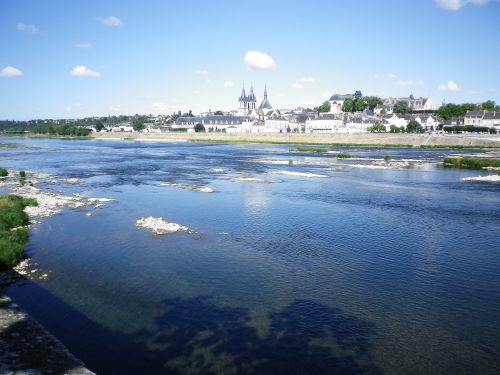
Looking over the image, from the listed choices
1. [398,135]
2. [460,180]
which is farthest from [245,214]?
[398,135]

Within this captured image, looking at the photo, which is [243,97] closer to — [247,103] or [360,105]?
[247,103]

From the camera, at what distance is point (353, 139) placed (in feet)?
307

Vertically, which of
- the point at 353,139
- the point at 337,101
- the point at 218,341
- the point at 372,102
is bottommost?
the point at 218,341

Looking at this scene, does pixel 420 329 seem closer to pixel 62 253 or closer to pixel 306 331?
pixel 306 331

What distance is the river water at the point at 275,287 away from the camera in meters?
10.5

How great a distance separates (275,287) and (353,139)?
83189 millimetres

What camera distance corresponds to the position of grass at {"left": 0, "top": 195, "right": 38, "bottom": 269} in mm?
16089

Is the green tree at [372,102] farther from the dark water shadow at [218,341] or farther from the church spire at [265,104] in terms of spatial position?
the dark water shadow at [218,341]

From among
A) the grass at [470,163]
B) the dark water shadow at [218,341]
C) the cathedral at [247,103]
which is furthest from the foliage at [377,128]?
the dark water shadow at [218,341]

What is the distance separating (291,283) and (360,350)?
4478 millimetres

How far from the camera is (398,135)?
88438mm

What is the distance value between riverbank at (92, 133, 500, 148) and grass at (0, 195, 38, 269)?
74052 mm

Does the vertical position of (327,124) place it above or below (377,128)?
above

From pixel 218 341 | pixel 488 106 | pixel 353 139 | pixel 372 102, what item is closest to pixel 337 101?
pixel 372 102
